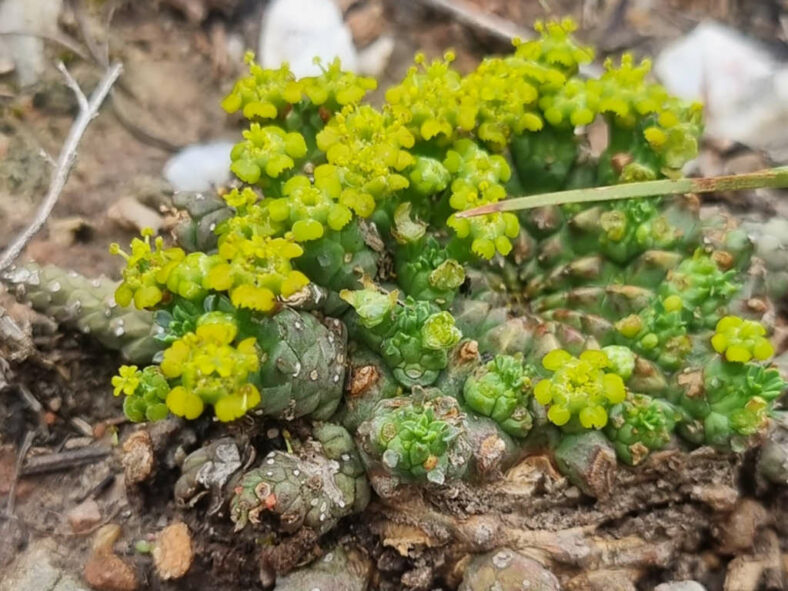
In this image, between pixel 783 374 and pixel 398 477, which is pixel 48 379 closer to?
pixel 398 477

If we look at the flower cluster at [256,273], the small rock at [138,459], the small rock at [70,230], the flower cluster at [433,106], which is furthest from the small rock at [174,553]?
the flower cluster at [433,106]

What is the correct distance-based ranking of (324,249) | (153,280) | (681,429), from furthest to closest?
(681,429), (324,249), (153,280)

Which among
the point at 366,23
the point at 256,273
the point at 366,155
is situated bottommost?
the point at 256,273

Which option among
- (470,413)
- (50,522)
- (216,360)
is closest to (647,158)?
Answer: (470,413)

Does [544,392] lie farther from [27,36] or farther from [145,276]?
[27,36]

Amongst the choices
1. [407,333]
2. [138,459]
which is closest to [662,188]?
[407,333]

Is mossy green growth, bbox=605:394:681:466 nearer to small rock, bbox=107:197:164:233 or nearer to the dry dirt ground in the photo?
the dry dirt ground

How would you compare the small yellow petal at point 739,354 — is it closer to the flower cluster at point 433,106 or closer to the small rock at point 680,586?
the small rock at point 680,586
